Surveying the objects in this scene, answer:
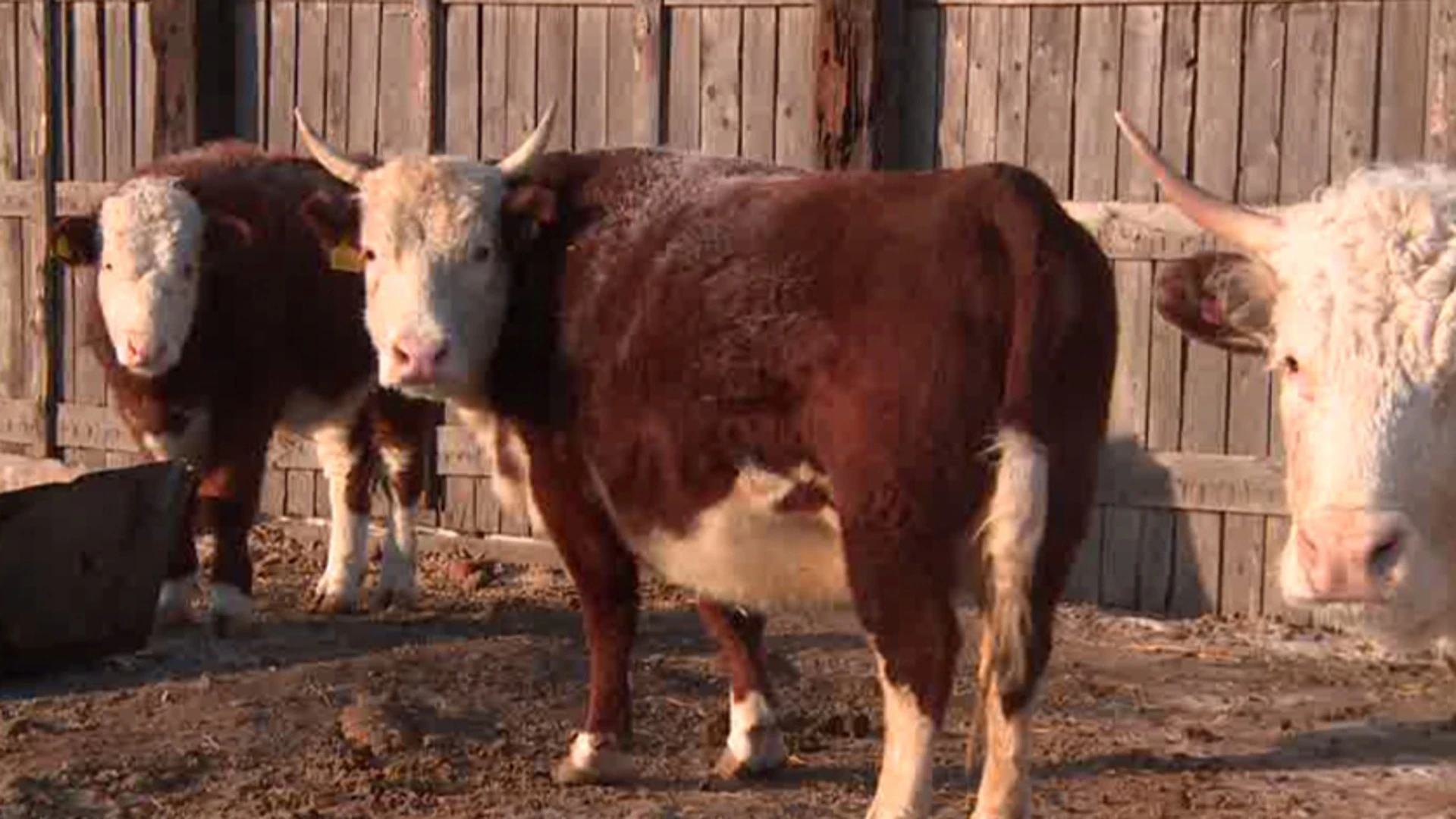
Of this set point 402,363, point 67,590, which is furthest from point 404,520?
point 402,363

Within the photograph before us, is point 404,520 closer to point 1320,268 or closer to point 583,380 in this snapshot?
point 583,380

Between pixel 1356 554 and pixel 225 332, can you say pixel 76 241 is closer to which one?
pixel 225 332

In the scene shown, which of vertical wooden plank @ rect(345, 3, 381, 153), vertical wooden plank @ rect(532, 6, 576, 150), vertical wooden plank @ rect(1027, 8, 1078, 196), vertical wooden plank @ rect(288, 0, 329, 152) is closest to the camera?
vertical wooden plank @ rect(1027, 8, 1078, 196)

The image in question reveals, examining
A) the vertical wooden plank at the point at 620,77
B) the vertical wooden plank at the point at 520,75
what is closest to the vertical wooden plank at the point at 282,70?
the vertical wooden plank at the point at 520,75

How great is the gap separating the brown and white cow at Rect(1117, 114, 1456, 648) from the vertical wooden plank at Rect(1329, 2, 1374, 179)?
14.1 ft

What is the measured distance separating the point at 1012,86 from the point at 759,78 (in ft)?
3.98

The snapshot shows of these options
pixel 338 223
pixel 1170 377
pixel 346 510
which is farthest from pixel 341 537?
pixel 1170 377

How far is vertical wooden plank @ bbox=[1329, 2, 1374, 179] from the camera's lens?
29.3 ft

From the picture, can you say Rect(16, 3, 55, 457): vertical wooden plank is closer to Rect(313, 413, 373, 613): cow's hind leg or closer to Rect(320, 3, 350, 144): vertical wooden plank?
Rect(320, 3, 350, 144): vertical wooden plank

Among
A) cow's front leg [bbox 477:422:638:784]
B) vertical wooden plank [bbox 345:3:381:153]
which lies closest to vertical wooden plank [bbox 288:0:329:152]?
vertical wooden plank [bbox 345:3:381:153]

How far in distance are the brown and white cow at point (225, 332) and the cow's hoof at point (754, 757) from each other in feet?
8.48

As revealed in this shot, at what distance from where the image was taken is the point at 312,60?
11391 millimetres

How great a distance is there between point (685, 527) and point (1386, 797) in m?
2.36

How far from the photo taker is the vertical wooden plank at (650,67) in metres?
10.4
